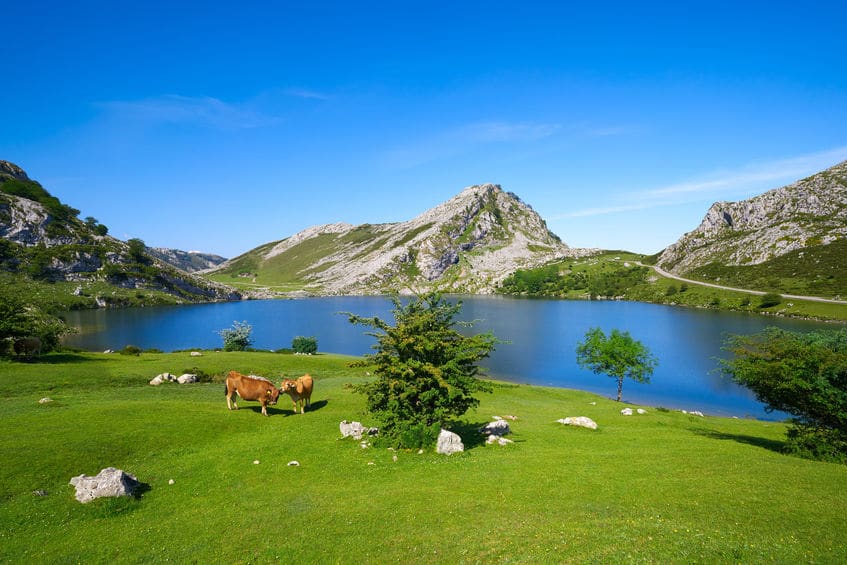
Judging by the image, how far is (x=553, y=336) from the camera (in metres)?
116

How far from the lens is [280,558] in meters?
11.6

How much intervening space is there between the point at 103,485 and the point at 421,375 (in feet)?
46.9

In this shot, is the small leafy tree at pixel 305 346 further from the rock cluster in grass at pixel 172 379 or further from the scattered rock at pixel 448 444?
the scattered rock at pixel 448 444

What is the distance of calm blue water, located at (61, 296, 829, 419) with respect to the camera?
70.3 meters

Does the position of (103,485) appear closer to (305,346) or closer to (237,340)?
(305,346)

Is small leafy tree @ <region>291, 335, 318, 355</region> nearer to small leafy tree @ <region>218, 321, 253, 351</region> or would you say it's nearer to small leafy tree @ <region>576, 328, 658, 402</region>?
small leafy tree @ <region>218, 321, 253, 351</region>

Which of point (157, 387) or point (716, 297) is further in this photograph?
point (716, 297)

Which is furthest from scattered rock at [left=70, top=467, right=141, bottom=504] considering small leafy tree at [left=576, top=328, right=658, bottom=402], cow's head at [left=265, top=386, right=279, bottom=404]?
small leafy tree at [left=576, top=328, right=658, bottom=402]

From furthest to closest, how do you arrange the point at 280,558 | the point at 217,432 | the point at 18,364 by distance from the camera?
1. the point at 18,364
2. the point at 217,432
3. the point at 280,558

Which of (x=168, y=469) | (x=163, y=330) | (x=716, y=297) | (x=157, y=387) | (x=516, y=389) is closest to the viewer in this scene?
(x=168, y=469)

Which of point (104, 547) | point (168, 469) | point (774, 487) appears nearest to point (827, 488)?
point (774, 487)

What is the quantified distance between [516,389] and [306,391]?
28681mm

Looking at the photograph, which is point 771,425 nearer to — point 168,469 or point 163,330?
point 168,469

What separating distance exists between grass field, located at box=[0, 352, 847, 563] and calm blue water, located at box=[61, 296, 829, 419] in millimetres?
22718
